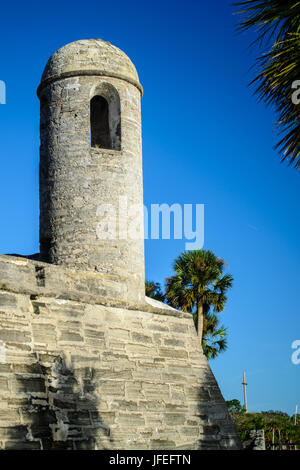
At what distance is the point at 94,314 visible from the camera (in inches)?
371

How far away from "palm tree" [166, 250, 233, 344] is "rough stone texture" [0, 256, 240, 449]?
819 centimetres

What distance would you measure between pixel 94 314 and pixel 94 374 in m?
0.99

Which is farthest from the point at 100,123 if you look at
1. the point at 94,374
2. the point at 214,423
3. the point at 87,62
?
the point at 214,423

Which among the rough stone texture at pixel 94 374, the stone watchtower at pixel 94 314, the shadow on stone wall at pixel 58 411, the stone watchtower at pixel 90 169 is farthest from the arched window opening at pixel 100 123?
the shadow on stone wall at pixel 58 411

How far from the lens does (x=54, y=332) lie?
28.1 ft

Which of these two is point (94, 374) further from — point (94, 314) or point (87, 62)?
point (87, 62)

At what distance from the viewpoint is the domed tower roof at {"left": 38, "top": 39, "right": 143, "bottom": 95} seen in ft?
36.7

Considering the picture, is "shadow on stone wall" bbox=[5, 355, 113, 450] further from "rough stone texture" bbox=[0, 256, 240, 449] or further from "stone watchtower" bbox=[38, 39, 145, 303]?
"stone watchtower" bbox=[38, 39, 145, 303]

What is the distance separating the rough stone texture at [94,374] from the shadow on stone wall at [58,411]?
13mm

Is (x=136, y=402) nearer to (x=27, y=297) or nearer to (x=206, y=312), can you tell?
(x=27, y=297)

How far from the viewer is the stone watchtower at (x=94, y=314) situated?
796 cm

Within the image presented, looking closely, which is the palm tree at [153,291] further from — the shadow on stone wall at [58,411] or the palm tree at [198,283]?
the shadow on stone wall at [58,411]

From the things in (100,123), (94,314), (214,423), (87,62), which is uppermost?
(87,62)
